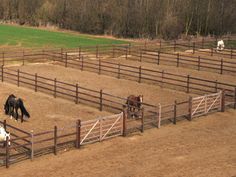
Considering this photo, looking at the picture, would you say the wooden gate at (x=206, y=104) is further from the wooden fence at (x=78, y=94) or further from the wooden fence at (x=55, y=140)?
the wooden fence at (x=55, y=140)

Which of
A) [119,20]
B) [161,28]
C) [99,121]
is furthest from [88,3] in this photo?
[99,121]

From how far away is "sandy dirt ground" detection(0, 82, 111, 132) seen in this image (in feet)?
54.5

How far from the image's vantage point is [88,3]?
61281 millimetres

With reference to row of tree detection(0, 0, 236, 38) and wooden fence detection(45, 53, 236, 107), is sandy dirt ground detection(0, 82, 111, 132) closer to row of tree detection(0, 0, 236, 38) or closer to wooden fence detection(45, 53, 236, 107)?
wooden fence detection(45, 53, 236, 107)

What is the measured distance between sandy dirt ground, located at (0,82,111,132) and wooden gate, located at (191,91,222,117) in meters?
3.46

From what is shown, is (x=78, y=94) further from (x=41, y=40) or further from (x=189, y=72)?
(x=41, y=40)

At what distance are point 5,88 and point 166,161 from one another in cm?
1241

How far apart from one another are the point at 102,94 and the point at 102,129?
22.0 ft

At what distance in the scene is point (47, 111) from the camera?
18562 mm

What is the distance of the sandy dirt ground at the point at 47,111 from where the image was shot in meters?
16.6

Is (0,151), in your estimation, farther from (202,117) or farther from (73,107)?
(202,117)

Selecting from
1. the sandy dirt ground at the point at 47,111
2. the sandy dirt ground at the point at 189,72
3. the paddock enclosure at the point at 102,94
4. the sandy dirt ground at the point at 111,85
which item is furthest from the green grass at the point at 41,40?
the sandy dirt ground at the point at 47,111

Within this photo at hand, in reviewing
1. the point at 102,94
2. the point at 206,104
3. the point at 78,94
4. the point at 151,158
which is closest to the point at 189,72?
the point at 102,94

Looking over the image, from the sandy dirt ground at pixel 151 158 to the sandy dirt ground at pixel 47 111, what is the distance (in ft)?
9.64
